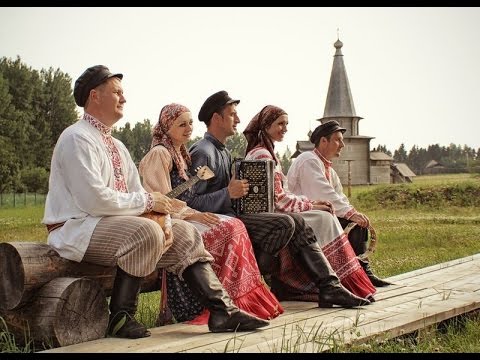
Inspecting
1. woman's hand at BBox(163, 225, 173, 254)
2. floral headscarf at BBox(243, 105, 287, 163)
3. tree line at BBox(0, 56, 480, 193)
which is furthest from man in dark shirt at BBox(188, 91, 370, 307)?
tree line at BBox(0, 56, 480, 193)

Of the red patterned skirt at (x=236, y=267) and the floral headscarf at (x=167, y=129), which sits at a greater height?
the floral headscarf at (x=167, y=129)

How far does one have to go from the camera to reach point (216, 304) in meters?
4.27

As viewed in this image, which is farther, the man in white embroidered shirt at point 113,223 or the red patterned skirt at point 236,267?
the red patterned skirt at point 236,267

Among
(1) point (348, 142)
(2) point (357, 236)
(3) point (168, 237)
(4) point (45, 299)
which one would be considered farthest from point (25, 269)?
(1) point (348, 142)

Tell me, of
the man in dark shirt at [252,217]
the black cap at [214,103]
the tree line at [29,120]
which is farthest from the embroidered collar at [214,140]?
the tree line at [29,120]

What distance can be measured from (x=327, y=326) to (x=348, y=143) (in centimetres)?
5470

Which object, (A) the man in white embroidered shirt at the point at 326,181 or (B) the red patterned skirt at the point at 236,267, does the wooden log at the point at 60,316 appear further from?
(A) the man in white embroidered shirt at the point at 326,181

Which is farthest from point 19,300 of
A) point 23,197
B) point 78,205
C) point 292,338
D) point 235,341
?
point 23,197

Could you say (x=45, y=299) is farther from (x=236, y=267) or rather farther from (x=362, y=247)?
(x=362, y=247)

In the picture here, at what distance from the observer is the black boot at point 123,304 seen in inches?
161

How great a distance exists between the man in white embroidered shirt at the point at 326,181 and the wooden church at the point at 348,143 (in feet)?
161

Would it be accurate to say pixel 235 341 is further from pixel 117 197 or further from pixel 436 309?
pixel 436 309

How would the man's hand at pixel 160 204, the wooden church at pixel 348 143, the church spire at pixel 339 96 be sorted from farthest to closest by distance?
the church spire at pixel 339 96, the wooden church at pixel 348 143, the man's hand at pixel 160 204

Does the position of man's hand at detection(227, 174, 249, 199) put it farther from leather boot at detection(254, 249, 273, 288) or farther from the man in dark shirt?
leather boot at detection(254, 249, 273, 288)
